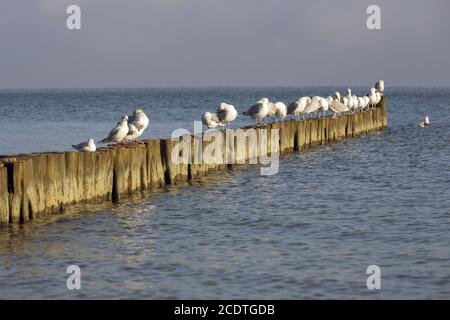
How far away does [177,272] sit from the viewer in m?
12.9

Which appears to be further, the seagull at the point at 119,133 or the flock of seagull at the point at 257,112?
the flock of seagull at the point at 257,112

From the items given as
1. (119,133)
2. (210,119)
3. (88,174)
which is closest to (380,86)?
(210,119)

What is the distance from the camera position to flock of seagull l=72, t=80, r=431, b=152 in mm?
20266

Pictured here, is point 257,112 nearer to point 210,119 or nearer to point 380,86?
point 210,119

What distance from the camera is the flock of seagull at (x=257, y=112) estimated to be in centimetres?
2027

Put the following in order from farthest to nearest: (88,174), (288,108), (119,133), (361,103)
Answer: (361,103) → (288,108) → (119,133) → (88,174)

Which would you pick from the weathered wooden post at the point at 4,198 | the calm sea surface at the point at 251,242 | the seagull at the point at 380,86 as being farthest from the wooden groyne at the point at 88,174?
the seagull at the point at 380,86

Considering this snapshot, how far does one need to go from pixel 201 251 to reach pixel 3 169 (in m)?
3.42

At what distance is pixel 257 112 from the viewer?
1152 inches

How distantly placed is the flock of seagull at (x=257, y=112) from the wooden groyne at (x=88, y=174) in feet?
2.06

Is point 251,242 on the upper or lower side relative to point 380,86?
lower

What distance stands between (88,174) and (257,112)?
12042mm

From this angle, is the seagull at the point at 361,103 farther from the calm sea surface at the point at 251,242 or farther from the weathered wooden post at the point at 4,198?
the weathered wooden post at the point at 4,198
